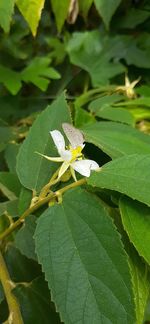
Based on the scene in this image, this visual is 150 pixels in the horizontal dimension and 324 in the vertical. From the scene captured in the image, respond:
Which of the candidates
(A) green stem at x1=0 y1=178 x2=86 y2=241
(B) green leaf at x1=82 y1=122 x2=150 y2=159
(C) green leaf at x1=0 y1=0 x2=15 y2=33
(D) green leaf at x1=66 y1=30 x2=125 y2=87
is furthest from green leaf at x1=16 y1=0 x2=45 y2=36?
(D) green leaf at x1=66 y1=30 x2=125 y2=87

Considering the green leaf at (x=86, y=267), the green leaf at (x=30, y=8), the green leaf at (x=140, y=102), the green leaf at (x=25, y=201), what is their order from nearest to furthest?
the green leaf at (x=86, y=267)
the green leaf at (x=25, y=201)
the green leaf at (x=30, y=8)
the green leaf at (x=140, y=102)

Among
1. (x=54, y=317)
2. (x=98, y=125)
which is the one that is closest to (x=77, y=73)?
(x=98, y=125)

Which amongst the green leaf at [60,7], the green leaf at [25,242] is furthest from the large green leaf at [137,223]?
the green leaf at [60,7]

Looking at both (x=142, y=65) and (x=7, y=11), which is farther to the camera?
(x=142, y=65)

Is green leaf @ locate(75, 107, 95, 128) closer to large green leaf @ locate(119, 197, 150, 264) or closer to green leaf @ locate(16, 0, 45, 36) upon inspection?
green leaf @ locate(16, 0, 45, 36)

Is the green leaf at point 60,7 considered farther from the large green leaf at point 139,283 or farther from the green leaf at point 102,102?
the large green leaf at point 139,283

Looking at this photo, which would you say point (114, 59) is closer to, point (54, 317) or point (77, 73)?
point (77, 73)

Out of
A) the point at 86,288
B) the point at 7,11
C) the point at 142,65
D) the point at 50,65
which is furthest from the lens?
the point at 50,65
